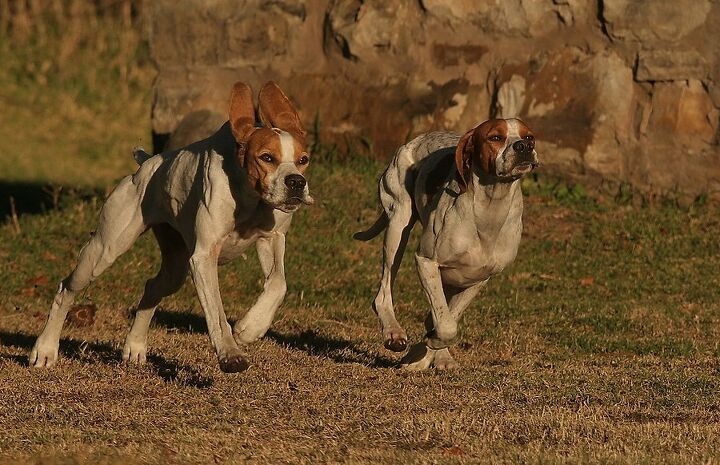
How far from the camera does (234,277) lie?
1267 cm

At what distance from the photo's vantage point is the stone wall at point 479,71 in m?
14.0

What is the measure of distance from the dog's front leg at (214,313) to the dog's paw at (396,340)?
108 centimetres

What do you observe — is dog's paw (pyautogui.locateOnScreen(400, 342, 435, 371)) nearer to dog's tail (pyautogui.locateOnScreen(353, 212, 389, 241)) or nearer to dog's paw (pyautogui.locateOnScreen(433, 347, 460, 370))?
dog's paw (pyautogui.locateOnScreen(433, 347, 460, 370))

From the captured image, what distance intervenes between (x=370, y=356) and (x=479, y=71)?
Result: 5218 millimetres

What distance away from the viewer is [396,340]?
346 inches

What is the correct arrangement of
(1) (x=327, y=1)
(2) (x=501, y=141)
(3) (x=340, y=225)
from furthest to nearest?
1. (1) (x=327, y=1)
2. (3) (x=340, y=225)
3. (2) (x=501, y=141)

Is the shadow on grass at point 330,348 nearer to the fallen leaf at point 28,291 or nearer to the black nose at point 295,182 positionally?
the black nose at point 295,182

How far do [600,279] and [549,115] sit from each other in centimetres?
219

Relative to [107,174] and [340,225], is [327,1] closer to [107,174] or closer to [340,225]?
[340,225]

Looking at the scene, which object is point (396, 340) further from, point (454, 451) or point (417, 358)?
point (454, 451)

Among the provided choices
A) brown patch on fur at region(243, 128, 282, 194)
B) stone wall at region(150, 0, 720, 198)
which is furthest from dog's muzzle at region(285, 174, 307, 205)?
stone wall at region(150, 0, 720, 198)

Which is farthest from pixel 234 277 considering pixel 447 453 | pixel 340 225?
pixel 447 453

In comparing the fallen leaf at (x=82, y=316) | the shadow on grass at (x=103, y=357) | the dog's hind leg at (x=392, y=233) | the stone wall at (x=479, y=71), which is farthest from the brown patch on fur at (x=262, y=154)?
the stone wall at (x=479, y=71)

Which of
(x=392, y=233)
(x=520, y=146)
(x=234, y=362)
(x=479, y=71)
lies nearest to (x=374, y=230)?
(x=392, y=233)
